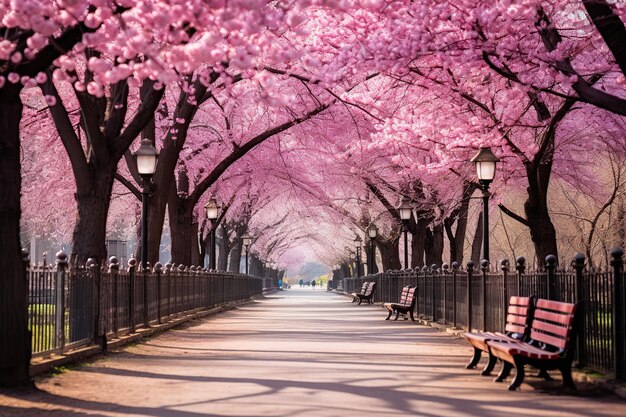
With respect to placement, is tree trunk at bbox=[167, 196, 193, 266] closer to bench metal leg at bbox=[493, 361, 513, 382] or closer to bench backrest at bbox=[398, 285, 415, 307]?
bench backrest at bbox=[398, 285, 415, 307]

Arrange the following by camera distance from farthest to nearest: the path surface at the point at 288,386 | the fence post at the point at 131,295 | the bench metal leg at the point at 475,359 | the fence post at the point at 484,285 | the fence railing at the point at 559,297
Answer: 1. the fence post at the point at 131,295
2. the fence post at the point at 484,285
3. the bench metal leg at the point at 475,359
4. the fence railing at the point at 559,297
5. the path surface at the point at 288,386

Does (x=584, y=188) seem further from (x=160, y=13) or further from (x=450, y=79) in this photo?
(x=160, y=13)

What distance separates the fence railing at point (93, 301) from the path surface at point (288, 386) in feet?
1.94

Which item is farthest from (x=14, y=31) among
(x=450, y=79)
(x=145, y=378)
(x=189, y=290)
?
(x=189, y=290)

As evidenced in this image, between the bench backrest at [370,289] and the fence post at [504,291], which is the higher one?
the fence post at [504,291]

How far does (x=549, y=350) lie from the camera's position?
12.9 m

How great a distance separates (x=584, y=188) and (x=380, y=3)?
19.5 metres

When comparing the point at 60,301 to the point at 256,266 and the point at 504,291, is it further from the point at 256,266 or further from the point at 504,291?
Answer: the point at 256,266

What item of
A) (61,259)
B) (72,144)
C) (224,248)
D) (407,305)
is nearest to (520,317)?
(61,259)

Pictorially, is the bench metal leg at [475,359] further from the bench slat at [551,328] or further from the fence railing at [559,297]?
the bench slat at [551,328]

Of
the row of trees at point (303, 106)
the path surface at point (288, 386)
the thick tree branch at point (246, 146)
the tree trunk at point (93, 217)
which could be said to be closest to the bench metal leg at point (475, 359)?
the path surface at point (288, 386)

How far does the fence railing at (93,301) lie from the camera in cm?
1415

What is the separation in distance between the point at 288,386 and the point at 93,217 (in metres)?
9.22

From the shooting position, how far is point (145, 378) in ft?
44.0
